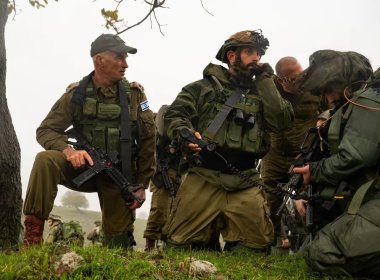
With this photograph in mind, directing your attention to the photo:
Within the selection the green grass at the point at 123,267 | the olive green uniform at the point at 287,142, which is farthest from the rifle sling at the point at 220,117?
the olive green uniform at the point at 287,142

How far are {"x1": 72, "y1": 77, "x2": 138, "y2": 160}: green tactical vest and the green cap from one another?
642 millimetres

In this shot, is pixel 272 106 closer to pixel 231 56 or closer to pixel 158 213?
pixel 231 56

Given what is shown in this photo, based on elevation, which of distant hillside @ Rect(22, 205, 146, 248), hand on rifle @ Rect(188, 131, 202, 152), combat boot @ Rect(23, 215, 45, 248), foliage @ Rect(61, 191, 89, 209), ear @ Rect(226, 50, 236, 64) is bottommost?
foliage @ Rect(61, 191, 89, 209)

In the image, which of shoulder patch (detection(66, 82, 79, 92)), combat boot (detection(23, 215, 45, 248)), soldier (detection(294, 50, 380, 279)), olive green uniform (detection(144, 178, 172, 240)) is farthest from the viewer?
olive green uniform (detection(144, 178, 172, 240))

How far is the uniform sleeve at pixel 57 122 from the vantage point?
17.1ft

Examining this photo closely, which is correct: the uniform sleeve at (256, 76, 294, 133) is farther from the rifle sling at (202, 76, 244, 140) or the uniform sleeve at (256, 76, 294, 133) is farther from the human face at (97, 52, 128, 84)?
the human face at (97, 52, 128, 84)

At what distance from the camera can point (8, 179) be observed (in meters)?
5.29

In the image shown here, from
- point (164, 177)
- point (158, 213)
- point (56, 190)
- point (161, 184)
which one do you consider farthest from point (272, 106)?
point (158, 213)

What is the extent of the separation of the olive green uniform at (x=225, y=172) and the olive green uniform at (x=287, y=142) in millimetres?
1281

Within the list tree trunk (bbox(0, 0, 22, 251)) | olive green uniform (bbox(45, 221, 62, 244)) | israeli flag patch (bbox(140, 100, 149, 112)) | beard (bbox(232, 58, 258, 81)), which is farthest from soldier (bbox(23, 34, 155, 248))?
olive green uniform (bbox(45, 221, 62, 244))

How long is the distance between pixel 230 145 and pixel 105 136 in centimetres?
156

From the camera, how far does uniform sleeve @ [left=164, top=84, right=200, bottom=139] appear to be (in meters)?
5.17

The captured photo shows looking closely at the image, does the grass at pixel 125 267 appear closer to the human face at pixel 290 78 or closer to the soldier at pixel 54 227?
the human face at pixel 290 78

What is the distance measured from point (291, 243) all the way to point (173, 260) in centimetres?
360
